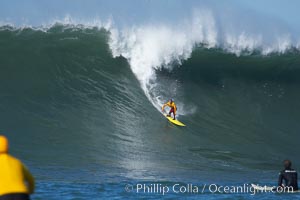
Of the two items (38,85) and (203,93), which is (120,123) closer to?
(38,85)

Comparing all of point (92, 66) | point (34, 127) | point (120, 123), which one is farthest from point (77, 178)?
point (92, 66)

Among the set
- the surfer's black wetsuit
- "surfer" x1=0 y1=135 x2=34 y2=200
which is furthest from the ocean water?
"surfer" x1=0 y1=135 x2=34 y2=200

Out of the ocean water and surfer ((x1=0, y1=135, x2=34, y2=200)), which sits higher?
the ocean water

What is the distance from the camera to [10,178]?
4867mm

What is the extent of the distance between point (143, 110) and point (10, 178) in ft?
37.4

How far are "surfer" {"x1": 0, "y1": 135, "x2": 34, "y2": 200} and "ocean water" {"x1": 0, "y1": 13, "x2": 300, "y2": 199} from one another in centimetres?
388

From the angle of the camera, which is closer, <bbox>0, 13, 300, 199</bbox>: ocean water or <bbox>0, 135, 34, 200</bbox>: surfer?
<bbox>0, 135, 34, 200</bbox>: surfer

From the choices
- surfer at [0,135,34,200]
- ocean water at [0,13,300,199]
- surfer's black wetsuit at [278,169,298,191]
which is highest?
ocean water at [0,13,300,199]

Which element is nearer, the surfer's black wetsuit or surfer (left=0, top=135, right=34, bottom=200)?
surfer (left=0, top=135, right=34, bottom=200)

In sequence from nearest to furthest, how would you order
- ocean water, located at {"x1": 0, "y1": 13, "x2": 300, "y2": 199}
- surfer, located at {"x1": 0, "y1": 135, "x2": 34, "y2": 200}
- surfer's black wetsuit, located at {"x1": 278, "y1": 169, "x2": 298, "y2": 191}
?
surfer, located at {"x1": 0, "y1": 135, "x2": 34, "y2": 200}, surfer's black wetsuit, located at {"x1": 278, "y1": 169, "x2": 298, "y2": 191}, ocean water, located at {"x1": 0, "y1": 13, "x2": 300, "y2": 199}

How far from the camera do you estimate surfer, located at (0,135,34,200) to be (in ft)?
15.9

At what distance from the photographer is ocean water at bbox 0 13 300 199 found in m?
11.1

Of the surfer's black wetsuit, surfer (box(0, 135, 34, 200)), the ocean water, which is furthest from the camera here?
the ocean water

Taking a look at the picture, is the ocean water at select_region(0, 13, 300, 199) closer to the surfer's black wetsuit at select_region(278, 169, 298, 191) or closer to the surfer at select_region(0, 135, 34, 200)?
the surfer's black wetsuit at select_region(278, 169, 298, 191)
